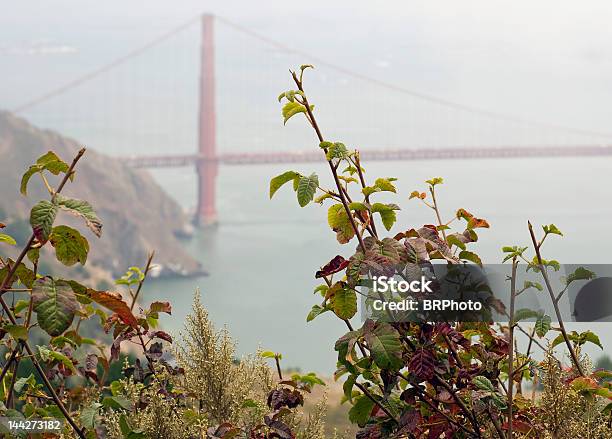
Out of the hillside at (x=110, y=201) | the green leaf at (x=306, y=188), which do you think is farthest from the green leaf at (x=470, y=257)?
the hillside at (x=110, y=201)

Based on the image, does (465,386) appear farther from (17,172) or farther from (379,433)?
→ (17,172)

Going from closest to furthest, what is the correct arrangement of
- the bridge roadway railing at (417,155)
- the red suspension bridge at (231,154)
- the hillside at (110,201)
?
the bridge roadway railing at (417,155)
the red suspension bridge at (231,154)
the hillside at (110,201)

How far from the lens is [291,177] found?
30.4 inches

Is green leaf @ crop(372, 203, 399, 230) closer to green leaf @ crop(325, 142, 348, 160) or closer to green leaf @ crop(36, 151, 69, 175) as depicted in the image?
green leaf @ crop(325, 142, 348, 160)

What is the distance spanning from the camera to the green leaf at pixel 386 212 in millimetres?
780

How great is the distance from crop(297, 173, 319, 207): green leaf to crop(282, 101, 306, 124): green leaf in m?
0.07

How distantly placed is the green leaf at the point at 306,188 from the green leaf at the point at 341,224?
0.07 m

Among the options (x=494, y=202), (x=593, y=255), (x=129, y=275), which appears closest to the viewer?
(x=129, y=275)

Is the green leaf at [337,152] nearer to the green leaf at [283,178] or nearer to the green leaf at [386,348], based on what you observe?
the green leaf at [283,178]

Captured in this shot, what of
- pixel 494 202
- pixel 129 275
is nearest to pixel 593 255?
pixel 494 202

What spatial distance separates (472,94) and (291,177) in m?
40.9

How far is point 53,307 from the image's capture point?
647mm

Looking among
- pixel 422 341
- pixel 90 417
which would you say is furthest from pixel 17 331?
pixel 422 341

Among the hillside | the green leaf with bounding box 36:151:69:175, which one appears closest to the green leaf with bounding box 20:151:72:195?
the green leaf with bounding box 36:151:69:175
